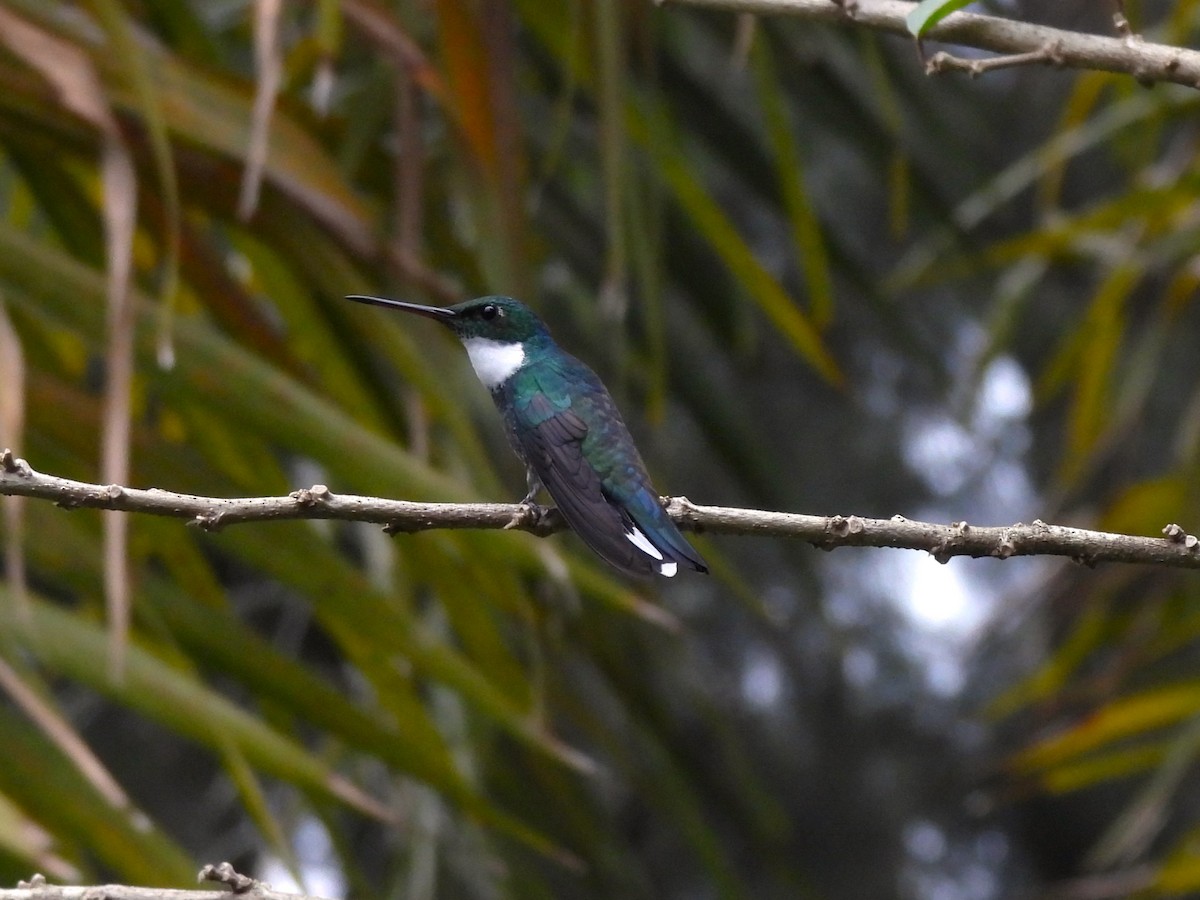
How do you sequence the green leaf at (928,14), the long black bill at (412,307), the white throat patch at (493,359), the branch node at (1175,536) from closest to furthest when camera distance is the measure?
the green leaf at (928,14)
the branch node at (1175,536)
the long black bill at (412,307)
the white throat patch at (493,359)

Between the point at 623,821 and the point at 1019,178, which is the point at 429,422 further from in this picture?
the point at 623,821

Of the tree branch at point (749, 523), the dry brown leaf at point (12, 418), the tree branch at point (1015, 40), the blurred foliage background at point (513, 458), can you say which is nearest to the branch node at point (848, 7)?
the tree branch at point (1015, 40)

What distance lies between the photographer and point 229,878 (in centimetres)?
130

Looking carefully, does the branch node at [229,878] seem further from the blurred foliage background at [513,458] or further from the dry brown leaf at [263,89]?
the dry brown leaf at [263,89]

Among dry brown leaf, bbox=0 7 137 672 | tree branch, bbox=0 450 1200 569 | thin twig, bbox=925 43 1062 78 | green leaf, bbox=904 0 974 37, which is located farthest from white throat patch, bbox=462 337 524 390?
green leaf, bbox=904 0 974 37

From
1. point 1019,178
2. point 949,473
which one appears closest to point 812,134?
point 949,473

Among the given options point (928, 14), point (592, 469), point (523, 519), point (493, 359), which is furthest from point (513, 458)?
point (928, 14)

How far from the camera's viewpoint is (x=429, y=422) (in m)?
3.25

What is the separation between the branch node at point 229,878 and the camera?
4.20ft

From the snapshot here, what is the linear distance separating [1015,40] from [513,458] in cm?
287

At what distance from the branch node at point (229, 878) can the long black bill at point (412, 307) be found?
133cm

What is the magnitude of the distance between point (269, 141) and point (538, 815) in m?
2.14

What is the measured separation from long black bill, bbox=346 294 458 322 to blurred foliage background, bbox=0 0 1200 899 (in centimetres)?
7

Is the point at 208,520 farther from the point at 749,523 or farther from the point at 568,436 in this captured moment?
the point at 568,436
